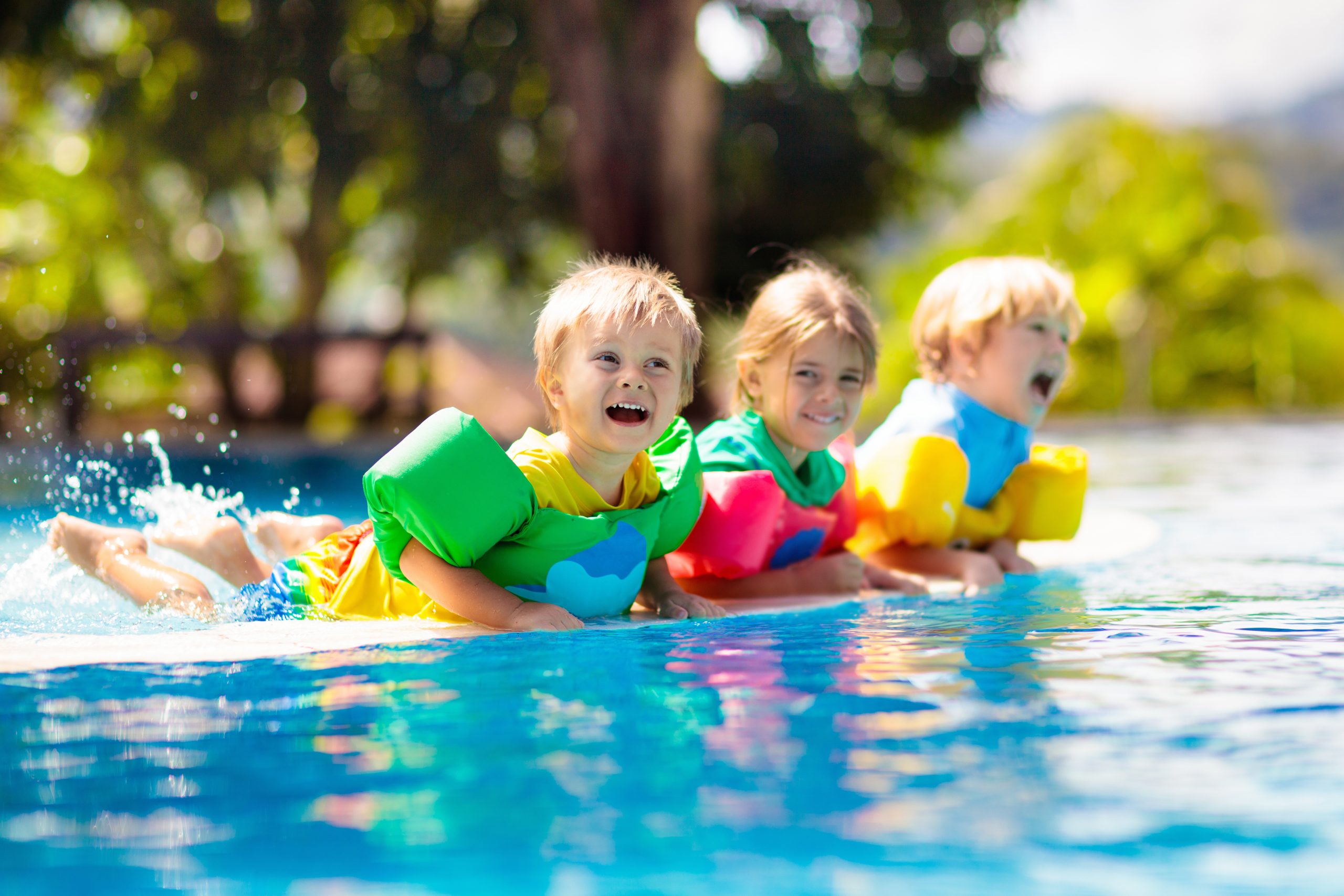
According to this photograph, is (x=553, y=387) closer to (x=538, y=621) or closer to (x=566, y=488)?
(x=566, y=488)

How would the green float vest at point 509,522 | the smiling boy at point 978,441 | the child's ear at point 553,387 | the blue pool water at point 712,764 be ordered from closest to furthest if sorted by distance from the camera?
the blue pool water at point 712,764 < the green float vest at point 509,522 < the child's ear at point 553,387 < the smiling boy at point 978,441

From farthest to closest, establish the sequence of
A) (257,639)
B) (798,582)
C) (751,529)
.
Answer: (798,582), (751,529), (257,639)

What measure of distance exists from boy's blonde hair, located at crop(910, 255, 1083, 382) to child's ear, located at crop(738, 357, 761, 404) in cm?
77

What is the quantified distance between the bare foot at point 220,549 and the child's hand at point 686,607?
131 cm

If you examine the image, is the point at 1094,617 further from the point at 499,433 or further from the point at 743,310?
the point at 499,433

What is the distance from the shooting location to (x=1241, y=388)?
21.9 meters

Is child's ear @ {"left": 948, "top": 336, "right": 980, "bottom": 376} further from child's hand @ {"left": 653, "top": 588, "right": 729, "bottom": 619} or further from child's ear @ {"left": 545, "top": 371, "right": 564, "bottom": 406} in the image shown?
child's ear @ {"left": 545, "top": 371, "right": 564, "bottom": 406}

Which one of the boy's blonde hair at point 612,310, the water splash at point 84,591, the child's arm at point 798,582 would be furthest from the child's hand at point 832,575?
the water splash at point 84,591

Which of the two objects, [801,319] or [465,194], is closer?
[801,319]

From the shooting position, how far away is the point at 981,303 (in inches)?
169

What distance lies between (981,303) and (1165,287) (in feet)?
59.5

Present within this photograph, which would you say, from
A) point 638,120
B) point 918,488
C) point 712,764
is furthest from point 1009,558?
point 638,120

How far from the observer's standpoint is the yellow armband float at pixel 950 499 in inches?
160

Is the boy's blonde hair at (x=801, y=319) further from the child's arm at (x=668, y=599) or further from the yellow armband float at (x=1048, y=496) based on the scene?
the yellow armband float at (x=1048, y=496)
